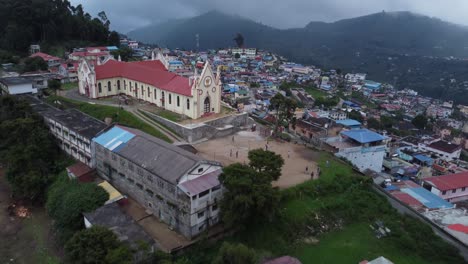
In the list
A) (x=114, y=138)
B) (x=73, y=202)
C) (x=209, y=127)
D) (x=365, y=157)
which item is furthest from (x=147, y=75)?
(x=365, y=157)

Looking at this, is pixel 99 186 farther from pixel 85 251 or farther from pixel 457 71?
pixel 457 71

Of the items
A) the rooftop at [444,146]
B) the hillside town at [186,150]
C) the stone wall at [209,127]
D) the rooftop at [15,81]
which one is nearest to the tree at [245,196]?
the hillside town at [186,150]

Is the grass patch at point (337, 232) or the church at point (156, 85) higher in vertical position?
the church at point (156, 85)

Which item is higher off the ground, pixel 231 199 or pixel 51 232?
pixel 231 199

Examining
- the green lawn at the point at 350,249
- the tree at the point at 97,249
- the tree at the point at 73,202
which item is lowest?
the green lawn at the point at 350,249

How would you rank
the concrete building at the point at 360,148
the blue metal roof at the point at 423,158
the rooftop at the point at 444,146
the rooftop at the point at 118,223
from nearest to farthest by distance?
1. the rooftop at the point at 118,223
2. the concrete building at the point at 360,148
3. the blue metal roof at the point at 423,158
4. the rooftop at the point at 444,146

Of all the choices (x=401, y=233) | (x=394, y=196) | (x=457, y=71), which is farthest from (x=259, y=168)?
(x=457, y=71)

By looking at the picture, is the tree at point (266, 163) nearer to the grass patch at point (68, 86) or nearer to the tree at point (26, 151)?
the tree at point (26, 151)

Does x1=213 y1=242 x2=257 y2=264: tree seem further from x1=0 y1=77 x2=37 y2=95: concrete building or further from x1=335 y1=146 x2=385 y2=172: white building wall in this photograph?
x1=0 y1=77 x2=37 y2=95: concrete building
